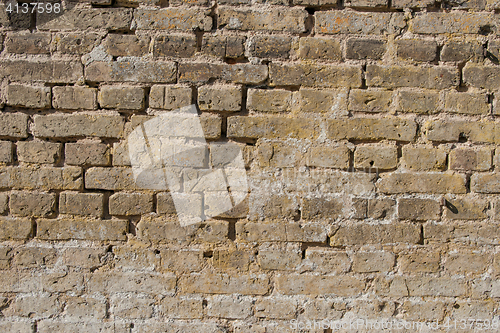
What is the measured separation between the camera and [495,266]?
62.3 inches

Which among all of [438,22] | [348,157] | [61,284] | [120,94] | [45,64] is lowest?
[61,284]

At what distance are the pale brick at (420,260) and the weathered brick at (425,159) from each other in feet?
1.26

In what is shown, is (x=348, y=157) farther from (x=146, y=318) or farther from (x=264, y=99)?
(x=146, y=318)

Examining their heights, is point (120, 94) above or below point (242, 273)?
above

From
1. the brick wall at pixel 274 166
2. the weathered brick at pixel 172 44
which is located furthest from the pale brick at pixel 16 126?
the weathered brick at pixel 172 44

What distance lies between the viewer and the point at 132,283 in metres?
1.59

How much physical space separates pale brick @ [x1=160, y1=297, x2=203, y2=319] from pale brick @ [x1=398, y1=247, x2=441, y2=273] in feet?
3.18

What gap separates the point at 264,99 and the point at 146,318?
46.0 inches

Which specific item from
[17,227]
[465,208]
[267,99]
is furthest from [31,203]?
[465,208]

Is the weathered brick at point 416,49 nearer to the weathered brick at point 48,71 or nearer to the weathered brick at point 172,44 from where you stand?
the weathered brick at point 172,44

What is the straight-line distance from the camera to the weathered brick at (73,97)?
1589 mm

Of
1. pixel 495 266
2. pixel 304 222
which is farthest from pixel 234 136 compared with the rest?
pixel 495 266

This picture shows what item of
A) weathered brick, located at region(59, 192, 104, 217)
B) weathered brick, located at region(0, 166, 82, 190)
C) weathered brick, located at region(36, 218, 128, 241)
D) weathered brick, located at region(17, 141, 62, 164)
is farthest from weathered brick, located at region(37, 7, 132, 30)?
weathered brick, located at region(36, 218, 128, 241)

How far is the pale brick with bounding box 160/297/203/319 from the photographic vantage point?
1.58m
